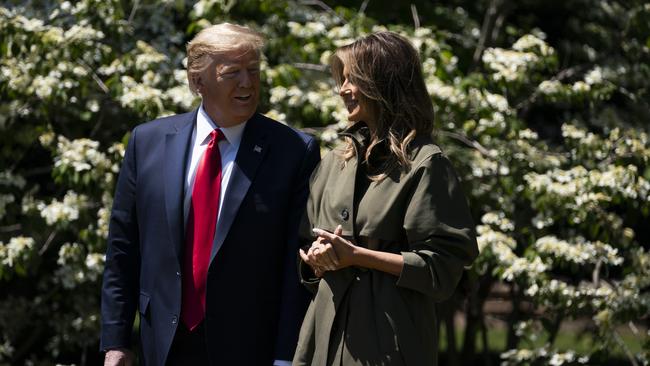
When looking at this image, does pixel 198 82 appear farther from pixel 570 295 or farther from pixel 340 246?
pixel 570 295

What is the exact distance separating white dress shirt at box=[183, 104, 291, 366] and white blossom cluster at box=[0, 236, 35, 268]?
2.16 meters

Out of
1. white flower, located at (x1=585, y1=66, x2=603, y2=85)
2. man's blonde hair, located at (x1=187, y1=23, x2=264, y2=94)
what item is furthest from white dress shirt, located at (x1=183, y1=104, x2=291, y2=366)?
white flower, located at (x1=585, y1=66, x2=603, y2=85)

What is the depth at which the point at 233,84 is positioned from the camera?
3404 mm

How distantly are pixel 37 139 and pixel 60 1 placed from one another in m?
0.78

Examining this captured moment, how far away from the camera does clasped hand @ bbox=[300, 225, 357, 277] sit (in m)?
2.94

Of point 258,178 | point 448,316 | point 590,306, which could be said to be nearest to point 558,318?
point 590,306

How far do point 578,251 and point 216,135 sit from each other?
97.2 inches

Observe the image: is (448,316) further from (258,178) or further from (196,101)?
(258,178)

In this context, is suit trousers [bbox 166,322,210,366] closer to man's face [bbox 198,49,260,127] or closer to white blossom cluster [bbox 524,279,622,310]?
man's face [bbox 198,49,260,127]

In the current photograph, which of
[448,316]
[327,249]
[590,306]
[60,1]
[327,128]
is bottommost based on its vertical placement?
[448,316]

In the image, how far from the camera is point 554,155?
575cm

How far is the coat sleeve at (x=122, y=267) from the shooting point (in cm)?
351

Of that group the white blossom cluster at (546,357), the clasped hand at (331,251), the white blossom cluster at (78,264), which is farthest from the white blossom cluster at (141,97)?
the clasped hand at (331,251)

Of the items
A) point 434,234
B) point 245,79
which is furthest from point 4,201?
point 434,234
